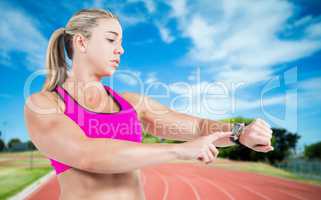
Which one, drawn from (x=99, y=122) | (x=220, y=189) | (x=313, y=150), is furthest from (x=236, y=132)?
(x=313, y=150)

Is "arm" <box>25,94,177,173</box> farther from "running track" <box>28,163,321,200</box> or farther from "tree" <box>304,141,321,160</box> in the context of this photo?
"tree" <box>304,141,321,160</box>

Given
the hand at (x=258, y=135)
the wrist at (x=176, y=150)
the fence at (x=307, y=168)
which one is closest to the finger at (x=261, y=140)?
the hand at (x=258, y=135)

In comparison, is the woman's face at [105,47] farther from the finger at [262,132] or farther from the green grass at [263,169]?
the green grass at [263,169]

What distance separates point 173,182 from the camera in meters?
11.3

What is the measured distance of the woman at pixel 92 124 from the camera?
0.73 m

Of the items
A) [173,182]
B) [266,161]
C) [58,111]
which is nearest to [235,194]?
[173,182]

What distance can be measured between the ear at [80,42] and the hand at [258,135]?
0.47 meters

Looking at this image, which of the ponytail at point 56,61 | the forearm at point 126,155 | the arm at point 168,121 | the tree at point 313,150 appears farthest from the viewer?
the tree at point 313,150

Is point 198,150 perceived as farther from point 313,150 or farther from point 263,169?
point 313,150

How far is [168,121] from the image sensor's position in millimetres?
1121

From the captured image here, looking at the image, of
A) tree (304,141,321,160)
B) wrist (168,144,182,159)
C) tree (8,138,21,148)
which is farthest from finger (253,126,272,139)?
tree (304,141,321,160)

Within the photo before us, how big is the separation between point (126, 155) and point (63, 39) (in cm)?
45

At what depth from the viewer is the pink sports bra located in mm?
869

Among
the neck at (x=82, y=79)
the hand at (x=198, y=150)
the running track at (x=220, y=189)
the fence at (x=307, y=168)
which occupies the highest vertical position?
the neck at (x=82, y=79)
